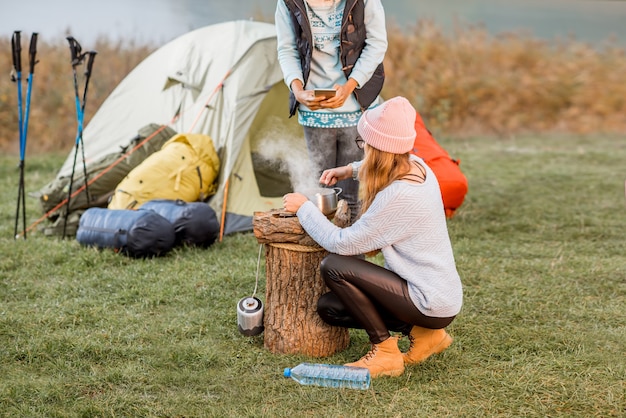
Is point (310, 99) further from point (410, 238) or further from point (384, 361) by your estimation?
point (384, 361)

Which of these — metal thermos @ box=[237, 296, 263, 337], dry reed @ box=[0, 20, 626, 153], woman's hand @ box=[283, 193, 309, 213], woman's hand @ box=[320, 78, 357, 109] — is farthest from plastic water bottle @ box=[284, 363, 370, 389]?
dry reed @ box=[0, 20, 626, 153]

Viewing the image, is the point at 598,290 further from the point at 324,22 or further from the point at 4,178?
the point at 4,178

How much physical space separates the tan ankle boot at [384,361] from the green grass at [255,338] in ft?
0.17

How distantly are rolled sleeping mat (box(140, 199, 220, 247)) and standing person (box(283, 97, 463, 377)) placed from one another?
1.90 m

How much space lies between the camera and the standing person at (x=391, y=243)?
2.89 m

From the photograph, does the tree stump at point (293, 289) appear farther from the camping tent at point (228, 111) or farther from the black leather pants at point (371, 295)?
the camping tent at point (228, 111)

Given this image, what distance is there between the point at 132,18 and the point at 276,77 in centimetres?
621

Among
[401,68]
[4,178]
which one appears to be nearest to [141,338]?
[4,178]

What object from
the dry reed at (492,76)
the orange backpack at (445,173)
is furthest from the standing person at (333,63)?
the dry reed at (492,76)

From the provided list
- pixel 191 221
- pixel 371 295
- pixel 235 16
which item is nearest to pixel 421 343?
pixel 371 295

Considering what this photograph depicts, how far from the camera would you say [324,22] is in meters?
3.71

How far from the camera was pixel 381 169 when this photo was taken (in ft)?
9.64

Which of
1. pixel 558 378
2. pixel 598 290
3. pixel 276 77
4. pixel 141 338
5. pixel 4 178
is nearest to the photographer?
pixel 558 378

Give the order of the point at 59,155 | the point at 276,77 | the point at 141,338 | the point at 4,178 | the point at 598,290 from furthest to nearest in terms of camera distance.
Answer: the point at 59,155 < the point at 4,178 < the point at 276,77 < the point at 598,290 < the point at 141,338
